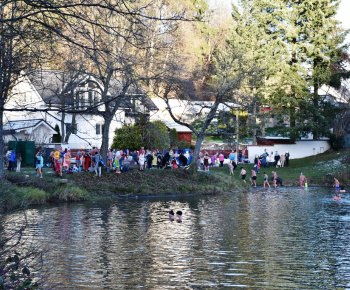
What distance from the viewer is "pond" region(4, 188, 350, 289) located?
14398mm

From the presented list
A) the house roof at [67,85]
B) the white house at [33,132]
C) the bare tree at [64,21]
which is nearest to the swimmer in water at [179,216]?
the house roof at [67,85]

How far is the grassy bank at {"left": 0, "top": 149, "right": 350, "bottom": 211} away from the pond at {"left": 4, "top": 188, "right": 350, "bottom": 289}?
6.27ft

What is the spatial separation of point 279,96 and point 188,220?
35078 mm

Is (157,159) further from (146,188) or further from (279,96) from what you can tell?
(279,96)

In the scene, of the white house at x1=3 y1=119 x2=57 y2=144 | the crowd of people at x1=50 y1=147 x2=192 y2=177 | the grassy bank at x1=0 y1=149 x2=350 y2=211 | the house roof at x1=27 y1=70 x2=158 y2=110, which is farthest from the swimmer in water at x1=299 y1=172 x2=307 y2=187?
the white house at x1=3 y1=119 x2=57 y2=144

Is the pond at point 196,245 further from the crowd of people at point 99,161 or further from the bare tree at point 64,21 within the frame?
the crowd of people at point 99,161

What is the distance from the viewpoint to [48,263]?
16.1 meters

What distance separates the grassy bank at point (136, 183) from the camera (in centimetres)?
3266

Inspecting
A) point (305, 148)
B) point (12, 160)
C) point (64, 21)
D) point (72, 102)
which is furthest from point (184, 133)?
point (64, 21)

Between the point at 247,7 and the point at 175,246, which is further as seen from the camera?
the point at 247,7

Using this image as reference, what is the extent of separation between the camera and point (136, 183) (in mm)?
39031

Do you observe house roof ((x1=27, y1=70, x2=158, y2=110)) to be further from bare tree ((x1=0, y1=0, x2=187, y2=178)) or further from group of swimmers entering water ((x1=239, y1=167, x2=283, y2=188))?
group of swimmers entering water ((x1=239, y1=167, x2=283, y2=188))

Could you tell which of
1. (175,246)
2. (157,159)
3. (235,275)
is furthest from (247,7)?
(235,275)

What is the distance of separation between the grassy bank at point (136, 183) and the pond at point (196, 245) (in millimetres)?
1912
